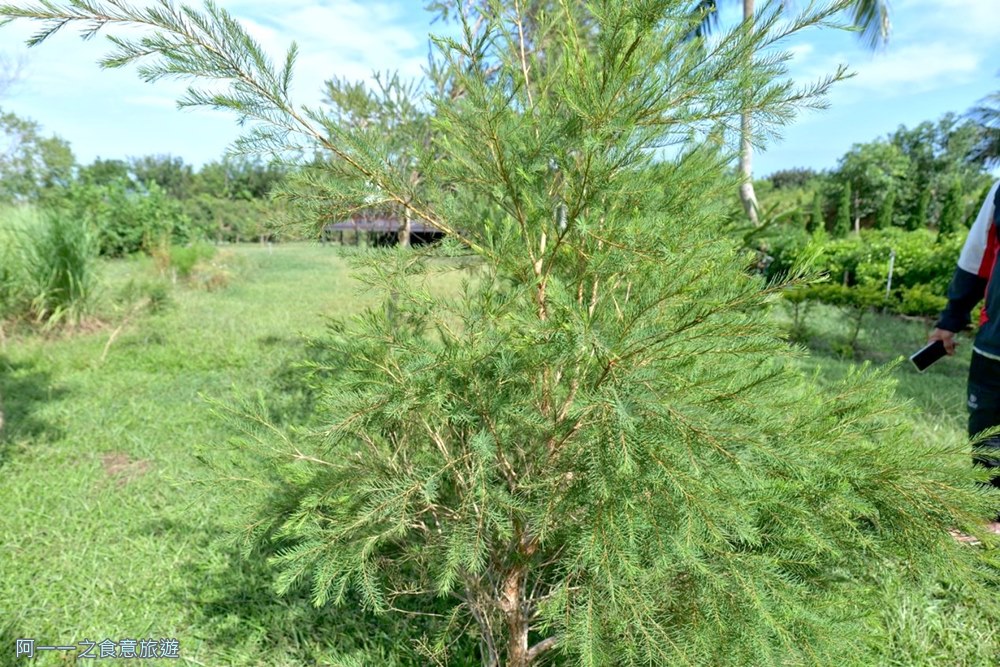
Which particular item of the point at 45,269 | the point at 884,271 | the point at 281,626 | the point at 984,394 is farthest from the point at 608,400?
the point at 884,271

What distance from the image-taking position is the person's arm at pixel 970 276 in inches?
92.0

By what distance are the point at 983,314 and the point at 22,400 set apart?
251 inches

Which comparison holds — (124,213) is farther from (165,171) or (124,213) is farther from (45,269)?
(165,171)

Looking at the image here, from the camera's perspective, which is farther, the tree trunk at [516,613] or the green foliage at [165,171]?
the green foliage at [165,171]

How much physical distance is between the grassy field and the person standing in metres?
0.46

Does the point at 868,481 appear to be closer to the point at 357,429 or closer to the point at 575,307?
the point at 575,307

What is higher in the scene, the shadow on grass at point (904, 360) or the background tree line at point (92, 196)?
the background tree line at point (92, 196)

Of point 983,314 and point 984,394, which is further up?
point 983,314

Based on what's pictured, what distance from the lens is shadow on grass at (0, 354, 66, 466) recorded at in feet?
12.0

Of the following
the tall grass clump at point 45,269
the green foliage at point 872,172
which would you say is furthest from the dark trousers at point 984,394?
the green foliage at point 872,172

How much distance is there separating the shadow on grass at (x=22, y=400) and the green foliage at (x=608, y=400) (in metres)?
3.35

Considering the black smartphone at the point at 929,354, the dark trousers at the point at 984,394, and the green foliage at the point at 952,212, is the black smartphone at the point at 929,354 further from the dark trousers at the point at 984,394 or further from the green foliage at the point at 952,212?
the green foliage at the point at 952,212

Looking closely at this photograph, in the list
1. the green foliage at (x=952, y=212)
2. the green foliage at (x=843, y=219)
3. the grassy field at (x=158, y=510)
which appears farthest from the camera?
the green foliage at (x=843, y=219)

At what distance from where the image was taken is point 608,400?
956mm
